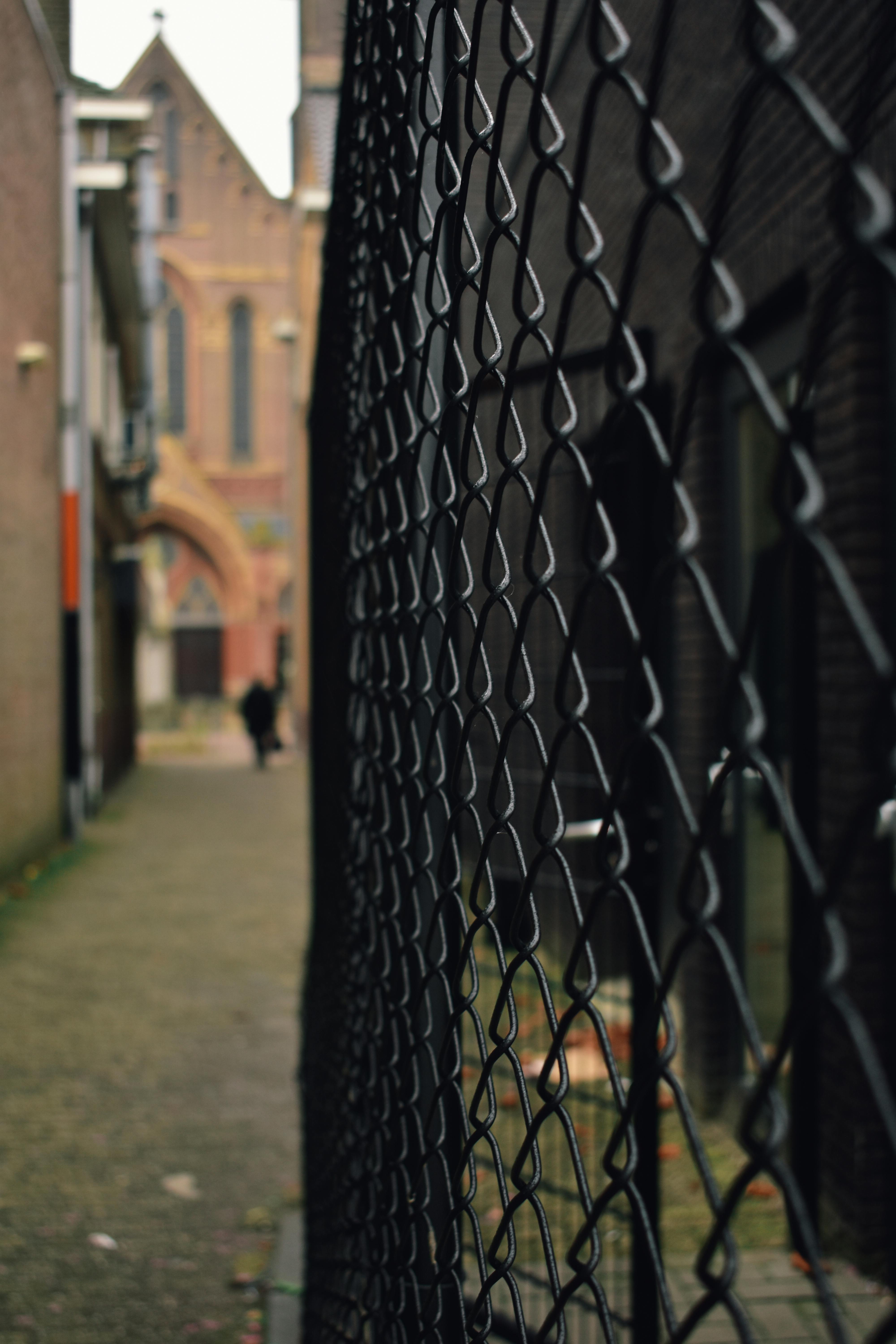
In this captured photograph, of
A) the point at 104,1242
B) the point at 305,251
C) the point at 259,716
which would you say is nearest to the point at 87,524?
the point at 259,716

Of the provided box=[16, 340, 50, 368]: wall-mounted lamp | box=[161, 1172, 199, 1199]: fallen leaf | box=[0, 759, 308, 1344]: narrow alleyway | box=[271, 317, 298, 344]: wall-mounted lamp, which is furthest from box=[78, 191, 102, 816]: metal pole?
box=[271, 317, 298, 344]: wall-mounted lamp

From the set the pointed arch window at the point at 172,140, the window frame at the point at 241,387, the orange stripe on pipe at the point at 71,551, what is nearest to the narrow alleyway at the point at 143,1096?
the orange stripe on pipe at the point at 71,551

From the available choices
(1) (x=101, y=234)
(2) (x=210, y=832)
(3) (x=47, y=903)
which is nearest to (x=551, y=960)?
(3) (x=47, y=903)

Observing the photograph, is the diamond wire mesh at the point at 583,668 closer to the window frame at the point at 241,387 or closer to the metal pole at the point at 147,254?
the metal pole at the point at 147,254

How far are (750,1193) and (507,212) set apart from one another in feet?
13.1

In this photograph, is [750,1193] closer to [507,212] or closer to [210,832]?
[507,212]

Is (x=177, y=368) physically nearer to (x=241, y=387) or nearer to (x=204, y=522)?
(x=241, y=387)

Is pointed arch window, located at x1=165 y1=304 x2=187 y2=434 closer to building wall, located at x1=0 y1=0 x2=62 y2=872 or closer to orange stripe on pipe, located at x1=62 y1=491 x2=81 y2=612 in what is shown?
building wall, located at x1=0 y1=0 x2=62 y2=872

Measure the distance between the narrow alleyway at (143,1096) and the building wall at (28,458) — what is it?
1038 millimetres

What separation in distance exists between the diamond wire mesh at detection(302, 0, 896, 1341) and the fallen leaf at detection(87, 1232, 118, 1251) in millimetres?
805

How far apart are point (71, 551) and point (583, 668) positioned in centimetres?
969

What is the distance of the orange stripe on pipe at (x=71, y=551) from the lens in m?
12.8

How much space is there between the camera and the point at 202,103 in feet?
137

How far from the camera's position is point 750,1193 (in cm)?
418
